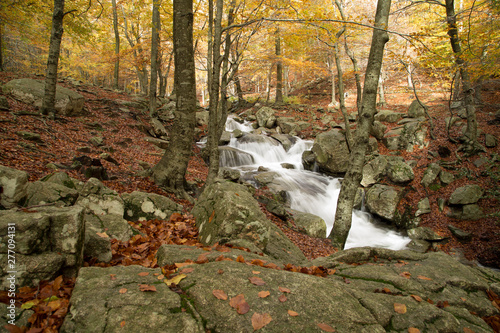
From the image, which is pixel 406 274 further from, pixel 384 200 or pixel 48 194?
pixel 384 200

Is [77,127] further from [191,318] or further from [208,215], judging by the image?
[191,318]

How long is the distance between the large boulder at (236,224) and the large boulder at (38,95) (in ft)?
28.1

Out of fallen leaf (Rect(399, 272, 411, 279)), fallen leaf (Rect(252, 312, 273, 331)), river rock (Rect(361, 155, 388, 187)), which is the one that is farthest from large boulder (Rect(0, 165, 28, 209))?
river rock (Rect(361, 155, 388, 187))

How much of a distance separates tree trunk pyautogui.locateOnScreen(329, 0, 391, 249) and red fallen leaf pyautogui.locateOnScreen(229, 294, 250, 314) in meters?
5.18

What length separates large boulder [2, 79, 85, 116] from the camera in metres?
9.10

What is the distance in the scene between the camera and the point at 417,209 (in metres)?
9.56

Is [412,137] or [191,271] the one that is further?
[412,137]

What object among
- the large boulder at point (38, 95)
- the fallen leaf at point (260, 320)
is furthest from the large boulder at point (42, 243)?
the large boulder at point (38, 95)

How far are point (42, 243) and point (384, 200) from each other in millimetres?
10663

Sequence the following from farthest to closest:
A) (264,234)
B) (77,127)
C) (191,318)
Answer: (77,127), (264,234), (191,318)

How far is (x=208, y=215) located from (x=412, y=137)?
481 inches

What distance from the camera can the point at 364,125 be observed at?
20.4 feet

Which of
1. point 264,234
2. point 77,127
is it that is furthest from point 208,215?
point 77,127

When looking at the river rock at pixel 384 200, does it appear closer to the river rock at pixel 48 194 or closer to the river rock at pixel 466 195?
the river rock at pixel 466 195
